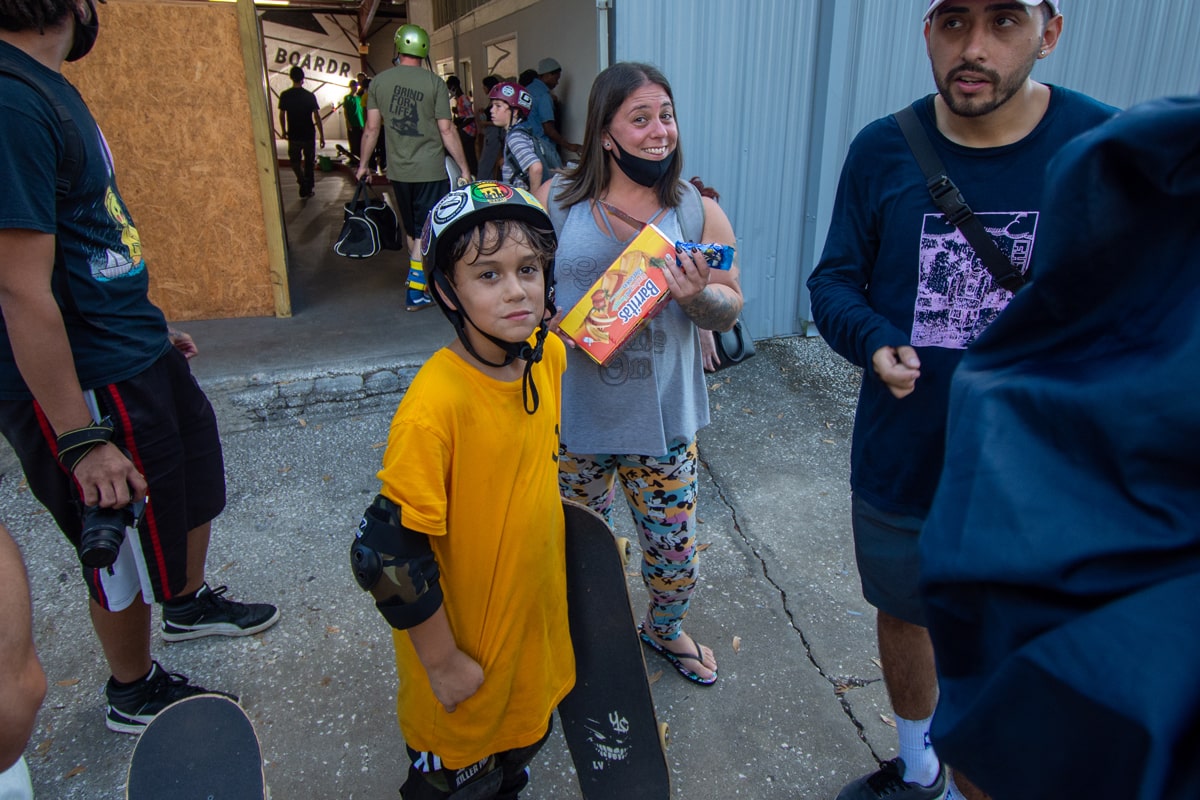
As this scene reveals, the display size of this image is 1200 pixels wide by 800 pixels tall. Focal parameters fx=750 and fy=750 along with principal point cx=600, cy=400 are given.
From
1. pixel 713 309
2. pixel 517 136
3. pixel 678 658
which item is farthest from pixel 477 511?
pixel 517 136

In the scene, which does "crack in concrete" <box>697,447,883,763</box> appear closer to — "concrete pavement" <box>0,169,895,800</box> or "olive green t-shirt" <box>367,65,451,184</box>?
"concrete pavement" <box>0,169,895,800</box>

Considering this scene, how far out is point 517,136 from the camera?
599cm

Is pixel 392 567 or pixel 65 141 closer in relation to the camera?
pixel 392 567

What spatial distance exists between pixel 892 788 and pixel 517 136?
521cm

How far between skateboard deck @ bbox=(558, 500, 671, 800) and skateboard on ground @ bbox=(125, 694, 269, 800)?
870 mm

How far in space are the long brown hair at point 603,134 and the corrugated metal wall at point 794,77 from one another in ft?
9.53

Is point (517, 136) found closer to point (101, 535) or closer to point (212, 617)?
point (212, 617)

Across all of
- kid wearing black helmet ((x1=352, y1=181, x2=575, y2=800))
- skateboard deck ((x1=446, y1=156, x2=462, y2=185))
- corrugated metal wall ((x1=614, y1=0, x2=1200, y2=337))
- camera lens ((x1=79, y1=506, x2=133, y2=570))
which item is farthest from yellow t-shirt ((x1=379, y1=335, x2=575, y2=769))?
skateboard deck ((x1=446, y1=156, x2=462, y2=185))

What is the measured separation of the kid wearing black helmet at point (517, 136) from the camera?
5.88 m

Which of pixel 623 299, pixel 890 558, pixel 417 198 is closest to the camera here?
pixel 890 558

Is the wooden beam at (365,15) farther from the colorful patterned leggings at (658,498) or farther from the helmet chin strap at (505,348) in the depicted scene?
the helmet chin strap at (505,348)

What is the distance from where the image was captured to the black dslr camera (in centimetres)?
193

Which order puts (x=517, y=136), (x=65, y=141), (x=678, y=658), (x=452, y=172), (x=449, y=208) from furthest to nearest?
(x=452, y=172), (x=517, y=136), (x=678, y=658), (x=65, y=141), (x=449, y=208)

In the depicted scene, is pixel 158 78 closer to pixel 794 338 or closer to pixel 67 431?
pixel 67 431
